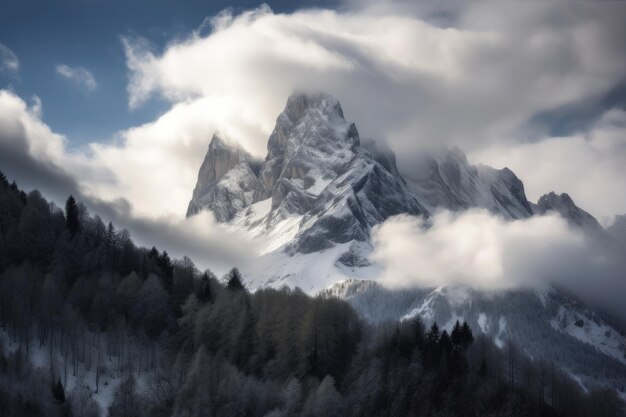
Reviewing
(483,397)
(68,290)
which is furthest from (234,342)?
(483,397)

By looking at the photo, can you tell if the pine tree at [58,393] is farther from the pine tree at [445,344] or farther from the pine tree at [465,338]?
the pine tree at [465,338]

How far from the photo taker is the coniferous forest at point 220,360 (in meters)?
160

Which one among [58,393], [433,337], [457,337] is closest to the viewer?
[58,393]

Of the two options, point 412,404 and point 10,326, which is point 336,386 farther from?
point 10,326

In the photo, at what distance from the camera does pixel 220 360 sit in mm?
175125

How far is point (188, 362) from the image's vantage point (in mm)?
177500

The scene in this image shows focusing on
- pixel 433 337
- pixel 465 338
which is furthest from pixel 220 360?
pixel 465 338

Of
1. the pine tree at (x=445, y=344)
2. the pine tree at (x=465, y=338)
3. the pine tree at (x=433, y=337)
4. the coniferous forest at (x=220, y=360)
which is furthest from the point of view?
the pine tree at (x=465, y=338)

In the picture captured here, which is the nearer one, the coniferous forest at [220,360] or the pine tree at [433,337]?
the coniferous forest at [220,360]

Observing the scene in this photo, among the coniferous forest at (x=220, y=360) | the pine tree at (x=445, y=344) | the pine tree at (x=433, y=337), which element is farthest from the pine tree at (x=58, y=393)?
the pine tree at (x=445, y=344)

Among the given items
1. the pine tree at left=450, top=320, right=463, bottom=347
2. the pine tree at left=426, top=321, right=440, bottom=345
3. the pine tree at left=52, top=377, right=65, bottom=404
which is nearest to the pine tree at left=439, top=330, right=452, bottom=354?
the pine tree at left=426, top=321, right=440, bottom=345

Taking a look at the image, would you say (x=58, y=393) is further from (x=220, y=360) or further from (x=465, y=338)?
(x=465, y=338)

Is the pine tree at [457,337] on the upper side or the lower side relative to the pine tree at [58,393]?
upper

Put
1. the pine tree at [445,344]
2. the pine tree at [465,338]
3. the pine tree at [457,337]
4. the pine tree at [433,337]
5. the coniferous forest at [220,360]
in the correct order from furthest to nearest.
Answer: the pine tree at [465,338], the pine tree at [457,337], the pine tree at [433,337], the pine tree at [445,344], the coniferous forest at [220,360]
